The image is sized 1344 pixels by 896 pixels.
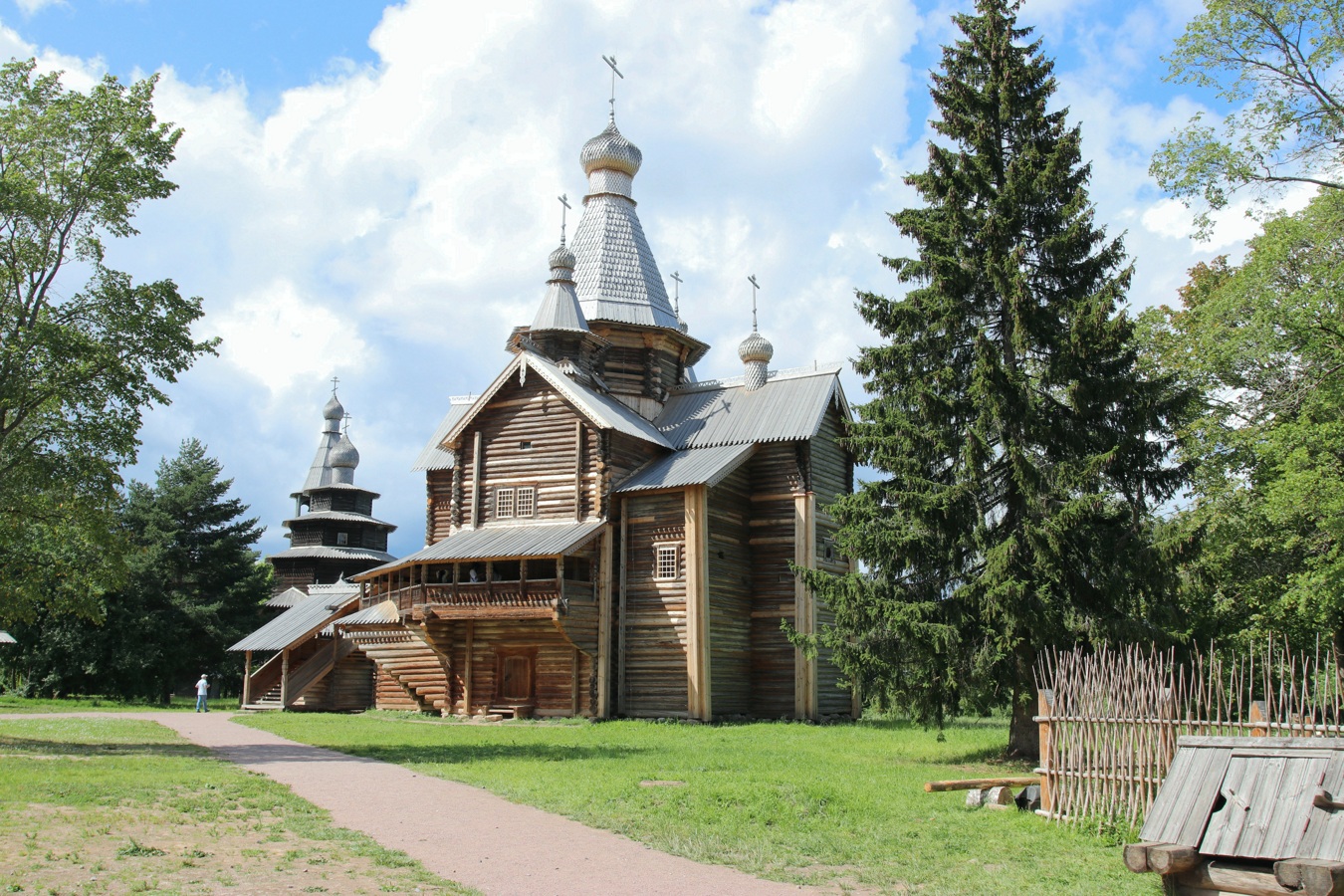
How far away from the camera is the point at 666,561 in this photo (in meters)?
31.8

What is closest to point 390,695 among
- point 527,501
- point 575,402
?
point 527,501

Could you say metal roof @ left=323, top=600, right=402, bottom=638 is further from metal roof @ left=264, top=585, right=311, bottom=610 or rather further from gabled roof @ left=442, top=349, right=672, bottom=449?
metal roof @ left=264, top=585, right=311, bottom=610

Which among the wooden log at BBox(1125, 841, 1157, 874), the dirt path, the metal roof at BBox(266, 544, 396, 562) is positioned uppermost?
the metal roof at BBox(266, 544, 396, 562)

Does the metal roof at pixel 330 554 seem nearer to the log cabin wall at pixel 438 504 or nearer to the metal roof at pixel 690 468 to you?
the log cabin wall at pixel 438 504

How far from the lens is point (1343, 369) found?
20.5 meters

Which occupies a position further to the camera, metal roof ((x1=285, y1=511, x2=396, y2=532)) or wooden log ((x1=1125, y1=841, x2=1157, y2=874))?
metal roof ((x1=285, y1=511, x2=396, y2=532))

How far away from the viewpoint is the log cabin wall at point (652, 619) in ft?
103

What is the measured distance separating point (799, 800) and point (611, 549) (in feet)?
60.5

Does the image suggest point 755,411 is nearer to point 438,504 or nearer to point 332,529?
point 438,504

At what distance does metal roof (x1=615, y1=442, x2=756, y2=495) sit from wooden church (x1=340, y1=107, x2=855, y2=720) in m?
0.09

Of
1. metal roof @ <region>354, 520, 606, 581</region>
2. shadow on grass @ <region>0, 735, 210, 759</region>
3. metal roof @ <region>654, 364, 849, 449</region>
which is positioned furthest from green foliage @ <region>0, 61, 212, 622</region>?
metal roof @ <region>654, 364, 849, 449</region>

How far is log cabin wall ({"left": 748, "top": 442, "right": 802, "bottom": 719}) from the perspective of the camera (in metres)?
33.0

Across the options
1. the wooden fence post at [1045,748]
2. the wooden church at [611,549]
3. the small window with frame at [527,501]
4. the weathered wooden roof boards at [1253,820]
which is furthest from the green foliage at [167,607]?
the weathered wooden roof boards at [1253,820]

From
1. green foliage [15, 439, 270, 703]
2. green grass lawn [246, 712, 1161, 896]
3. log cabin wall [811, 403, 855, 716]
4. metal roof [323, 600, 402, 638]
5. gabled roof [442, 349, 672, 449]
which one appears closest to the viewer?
green grass lawn [246, 712, 1161, 896]
